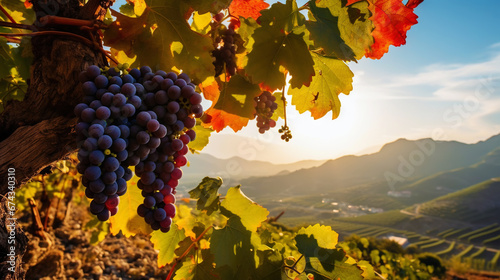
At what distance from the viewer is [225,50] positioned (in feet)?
5.53

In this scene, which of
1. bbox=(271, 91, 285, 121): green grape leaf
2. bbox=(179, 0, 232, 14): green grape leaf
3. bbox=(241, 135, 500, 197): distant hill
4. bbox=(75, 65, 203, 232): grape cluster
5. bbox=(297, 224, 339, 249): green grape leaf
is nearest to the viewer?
bbox=(75, 65, 203, 232): grape cluster

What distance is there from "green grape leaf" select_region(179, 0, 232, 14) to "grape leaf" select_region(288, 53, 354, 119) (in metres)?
0.63

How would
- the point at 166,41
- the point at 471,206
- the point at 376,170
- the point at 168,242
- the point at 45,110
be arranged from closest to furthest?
the point at 45,110 → the point at 166,41 → the point at 168,242 → the point at 471,206 → the point at 376,170

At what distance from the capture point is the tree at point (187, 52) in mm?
1225

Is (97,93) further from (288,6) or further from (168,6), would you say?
(288,6)

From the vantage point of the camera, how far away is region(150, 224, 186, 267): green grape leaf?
1.94 metres

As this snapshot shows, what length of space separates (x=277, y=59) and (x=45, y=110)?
1.16 metres

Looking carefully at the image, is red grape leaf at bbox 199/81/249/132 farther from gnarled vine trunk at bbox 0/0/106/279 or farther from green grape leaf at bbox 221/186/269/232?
gnarled vine trunk at bbox 0/0/106/279

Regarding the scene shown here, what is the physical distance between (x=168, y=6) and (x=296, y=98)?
0.90 m

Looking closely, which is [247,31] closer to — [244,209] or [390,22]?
[390,22]

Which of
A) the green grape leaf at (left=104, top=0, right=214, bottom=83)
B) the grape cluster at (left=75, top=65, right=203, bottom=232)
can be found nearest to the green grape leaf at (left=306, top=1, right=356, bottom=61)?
the green grape leaf at (left=104, top=0, right=214, bottom=83)

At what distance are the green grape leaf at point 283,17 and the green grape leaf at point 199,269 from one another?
140cm
